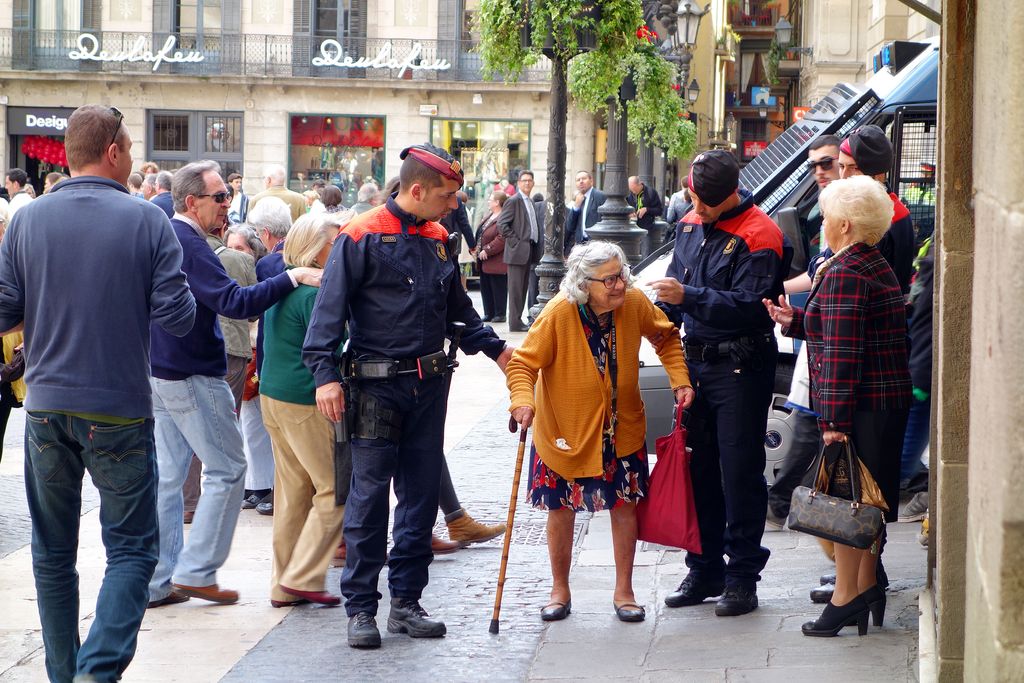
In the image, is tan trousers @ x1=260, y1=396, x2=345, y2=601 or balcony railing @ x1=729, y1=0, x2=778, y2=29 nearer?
tan trousers @ x1=260, y1=396, x2=345, y2=601

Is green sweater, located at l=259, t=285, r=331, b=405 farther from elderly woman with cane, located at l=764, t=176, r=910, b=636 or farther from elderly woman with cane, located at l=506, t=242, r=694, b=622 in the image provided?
elderly woman with cane, located at l=764, t=176, r=910, b=636

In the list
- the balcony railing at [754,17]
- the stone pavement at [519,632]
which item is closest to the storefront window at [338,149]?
the stone pavement at [519,632]

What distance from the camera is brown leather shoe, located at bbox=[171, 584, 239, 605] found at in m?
6.04

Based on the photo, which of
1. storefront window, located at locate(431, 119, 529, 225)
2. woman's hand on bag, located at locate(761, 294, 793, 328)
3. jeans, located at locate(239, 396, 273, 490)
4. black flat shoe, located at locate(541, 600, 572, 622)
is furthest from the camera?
storefront window, located at locate(431, 119, 529, 225)

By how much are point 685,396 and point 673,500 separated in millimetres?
437

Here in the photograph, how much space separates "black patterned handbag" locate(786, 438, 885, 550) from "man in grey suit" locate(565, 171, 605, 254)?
1406 centimetres

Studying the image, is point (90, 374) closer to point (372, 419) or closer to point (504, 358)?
point (372, 419)

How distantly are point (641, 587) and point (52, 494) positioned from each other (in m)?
2.86

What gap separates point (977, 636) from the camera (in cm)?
265

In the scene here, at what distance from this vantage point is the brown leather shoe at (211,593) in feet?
19.8

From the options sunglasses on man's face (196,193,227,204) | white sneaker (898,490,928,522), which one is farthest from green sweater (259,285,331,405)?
white sneaker (898,490,928,522)

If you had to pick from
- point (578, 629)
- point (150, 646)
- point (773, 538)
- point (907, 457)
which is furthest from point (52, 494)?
point (907, 457)

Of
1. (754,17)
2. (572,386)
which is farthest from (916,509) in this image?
(754,17)

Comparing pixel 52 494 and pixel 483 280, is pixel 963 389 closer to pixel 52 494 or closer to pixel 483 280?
pixel 52 494
